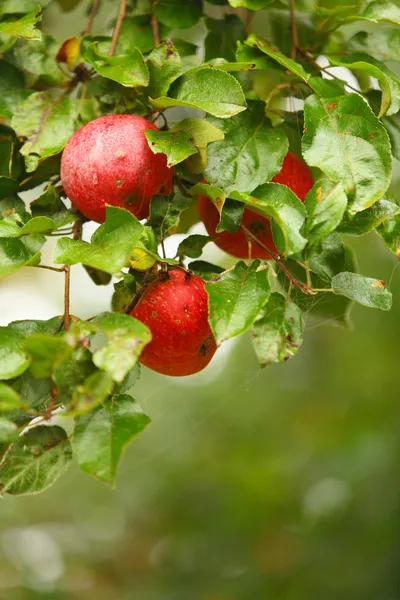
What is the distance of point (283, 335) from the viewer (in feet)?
1.85

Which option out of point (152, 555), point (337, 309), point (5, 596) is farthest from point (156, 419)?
point (337, 309)

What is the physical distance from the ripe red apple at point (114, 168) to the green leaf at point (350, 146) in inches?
5.2

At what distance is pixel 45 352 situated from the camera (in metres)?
0.50

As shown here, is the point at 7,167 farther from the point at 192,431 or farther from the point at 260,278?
the point at 192,431

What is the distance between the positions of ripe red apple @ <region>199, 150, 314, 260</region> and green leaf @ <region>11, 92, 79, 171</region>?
150mm

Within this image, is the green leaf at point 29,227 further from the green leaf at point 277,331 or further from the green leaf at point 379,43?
the green leaf at point 379,43

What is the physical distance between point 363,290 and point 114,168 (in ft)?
0.76

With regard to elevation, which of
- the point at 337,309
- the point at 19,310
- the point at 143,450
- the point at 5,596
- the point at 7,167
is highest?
the point at 7,167

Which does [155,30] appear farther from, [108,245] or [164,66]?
[108,245]

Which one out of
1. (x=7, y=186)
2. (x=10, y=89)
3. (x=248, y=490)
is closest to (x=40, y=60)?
(x=10, y=89)

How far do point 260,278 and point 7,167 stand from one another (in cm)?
33

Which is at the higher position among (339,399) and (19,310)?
(19,310)

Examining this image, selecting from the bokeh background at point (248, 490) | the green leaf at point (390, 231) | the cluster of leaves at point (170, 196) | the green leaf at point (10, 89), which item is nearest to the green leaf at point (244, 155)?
the cluster of leaves at point (170, 196)

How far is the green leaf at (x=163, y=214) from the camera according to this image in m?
0.62
